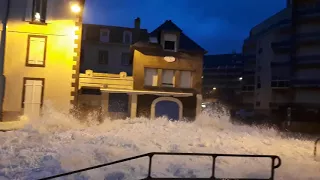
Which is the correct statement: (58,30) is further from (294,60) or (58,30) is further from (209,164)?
(294,60)

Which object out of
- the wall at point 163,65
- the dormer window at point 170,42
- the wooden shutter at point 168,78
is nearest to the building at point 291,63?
the wall at point 163,65

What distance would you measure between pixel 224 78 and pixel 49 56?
190 feet

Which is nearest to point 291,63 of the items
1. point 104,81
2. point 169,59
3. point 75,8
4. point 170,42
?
point 170,42

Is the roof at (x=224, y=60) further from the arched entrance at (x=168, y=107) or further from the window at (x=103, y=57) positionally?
the arched entrance at (x=168, y=107)

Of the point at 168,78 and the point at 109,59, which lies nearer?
the point at 168,78

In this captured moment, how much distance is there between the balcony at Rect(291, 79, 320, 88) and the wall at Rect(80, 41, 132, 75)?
18953 mm

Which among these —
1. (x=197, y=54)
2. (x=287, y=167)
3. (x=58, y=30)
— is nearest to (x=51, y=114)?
(x=58, y=30)

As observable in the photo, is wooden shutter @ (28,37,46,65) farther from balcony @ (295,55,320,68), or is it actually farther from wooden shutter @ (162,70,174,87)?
balcony @ (295,55,320,68)

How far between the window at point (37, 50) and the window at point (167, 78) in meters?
9.25

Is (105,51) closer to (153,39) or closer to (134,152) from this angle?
(153,39)

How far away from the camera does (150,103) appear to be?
89.8 feet

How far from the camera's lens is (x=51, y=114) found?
71.9 feet

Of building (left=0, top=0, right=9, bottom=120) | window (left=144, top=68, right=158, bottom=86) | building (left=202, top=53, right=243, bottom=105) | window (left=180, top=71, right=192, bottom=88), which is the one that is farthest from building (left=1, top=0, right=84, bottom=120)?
building (left=202, top=53, right=243, bottom=105)

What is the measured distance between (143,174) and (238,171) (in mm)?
3025
